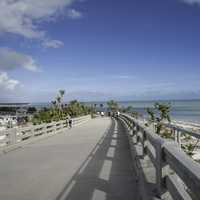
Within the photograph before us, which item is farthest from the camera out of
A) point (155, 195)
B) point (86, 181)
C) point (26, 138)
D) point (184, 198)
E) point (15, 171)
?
point (26, 138)

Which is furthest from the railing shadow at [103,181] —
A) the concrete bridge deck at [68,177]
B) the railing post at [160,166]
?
the railing post at [160,166]

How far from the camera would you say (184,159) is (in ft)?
12.5

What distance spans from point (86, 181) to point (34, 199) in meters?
1.68

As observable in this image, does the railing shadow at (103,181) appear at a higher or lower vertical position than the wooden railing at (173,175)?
lower

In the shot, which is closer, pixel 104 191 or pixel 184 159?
pixel 184 159

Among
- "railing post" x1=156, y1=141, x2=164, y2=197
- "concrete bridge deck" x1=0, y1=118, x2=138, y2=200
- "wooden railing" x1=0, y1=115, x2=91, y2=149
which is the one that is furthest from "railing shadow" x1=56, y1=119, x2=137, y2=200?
"wooden railing" x1=0, y1=115, x2=91, y2=149

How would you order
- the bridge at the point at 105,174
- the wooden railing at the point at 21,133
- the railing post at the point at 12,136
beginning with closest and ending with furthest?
the bridge at the point at 105,174 → the wooden railing at the point at 21,133 → the railing post at the point at 12,136

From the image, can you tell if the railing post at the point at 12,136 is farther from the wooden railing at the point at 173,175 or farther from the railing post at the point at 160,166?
the railing post at the point at 160,166

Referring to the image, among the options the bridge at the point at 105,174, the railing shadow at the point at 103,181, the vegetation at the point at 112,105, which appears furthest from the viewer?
the vegetation at the point at 112,105

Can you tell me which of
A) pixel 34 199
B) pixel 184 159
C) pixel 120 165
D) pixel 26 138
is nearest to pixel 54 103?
pixel 26 138

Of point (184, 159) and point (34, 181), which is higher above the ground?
point (184, 159)

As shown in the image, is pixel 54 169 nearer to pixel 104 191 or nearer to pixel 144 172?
pixel 104 191

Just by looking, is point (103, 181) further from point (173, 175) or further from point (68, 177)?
point (173, 175)

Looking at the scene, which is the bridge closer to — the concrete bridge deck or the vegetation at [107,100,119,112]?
the concrete bridge deck
